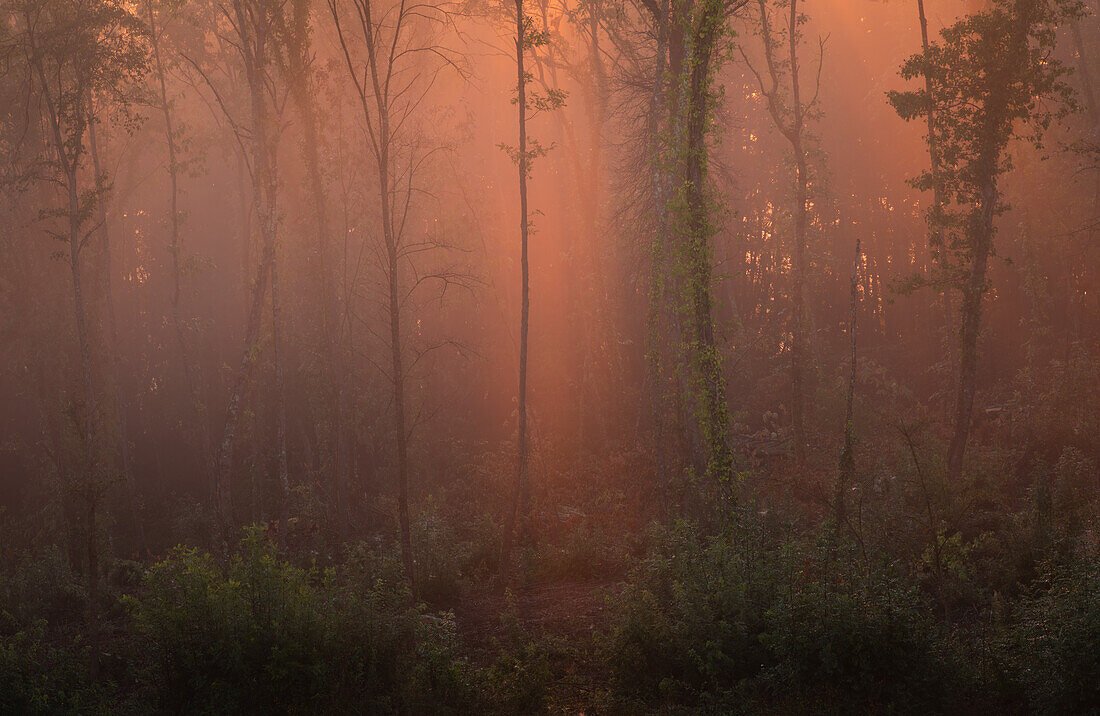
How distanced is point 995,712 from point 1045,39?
567 inches

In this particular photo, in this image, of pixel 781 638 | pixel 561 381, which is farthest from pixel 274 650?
pixel 561 381

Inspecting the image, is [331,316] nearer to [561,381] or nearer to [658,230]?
[658,230]

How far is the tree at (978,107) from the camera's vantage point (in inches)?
610

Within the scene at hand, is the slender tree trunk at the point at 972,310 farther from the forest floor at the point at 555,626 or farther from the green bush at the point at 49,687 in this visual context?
the green bush at the point at 49,687

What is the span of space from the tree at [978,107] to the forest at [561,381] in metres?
0.09

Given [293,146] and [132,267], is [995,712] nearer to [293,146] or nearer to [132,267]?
[293,146]

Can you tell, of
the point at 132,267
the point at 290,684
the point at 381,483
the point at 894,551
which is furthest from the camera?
the point at 132,267

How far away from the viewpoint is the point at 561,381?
1103 inches

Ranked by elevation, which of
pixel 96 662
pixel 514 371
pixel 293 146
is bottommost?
pixel 96 662

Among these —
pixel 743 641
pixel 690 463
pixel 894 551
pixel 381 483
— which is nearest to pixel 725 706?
pixel 743 641

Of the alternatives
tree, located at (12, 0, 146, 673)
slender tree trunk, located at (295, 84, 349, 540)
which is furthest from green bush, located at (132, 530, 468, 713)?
slender tree trunk, located at (295, 84, 349, 540)

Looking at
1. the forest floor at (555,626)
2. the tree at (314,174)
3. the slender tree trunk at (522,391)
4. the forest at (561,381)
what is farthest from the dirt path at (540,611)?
the tree at (314,174)

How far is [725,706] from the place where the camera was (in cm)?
704

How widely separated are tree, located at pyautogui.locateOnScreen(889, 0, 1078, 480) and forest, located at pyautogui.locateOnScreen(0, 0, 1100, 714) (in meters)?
0.09
